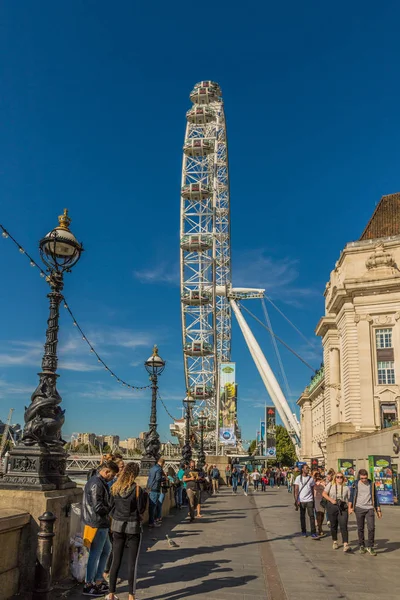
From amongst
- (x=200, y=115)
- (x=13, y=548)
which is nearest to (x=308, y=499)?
(x=13, y=548)

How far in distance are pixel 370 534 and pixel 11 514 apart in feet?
24.1

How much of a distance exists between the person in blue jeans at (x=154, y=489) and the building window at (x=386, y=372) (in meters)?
29.7

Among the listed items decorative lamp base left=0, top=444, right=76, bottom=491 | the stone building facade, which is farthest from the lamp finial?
the stone building facade

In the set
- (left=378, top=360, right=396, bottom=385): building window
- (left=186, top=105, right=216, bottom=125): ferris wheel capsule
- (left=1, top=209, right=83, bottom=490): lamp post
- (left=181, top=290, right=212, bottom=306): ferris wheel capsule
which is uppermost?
(left=186, top=105, right=216, bottom=125): ferris wheel capsule

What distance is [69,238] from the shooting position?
25.5 ft

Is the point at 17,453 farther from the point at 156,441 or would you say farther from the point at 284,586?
the point at 156,441

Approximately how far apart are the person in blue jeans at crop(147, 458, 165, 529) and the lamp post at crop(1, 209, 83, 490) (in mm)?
5145

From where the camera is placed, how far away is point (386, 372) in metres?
39.2

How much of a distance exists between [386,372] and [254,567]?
33.4m

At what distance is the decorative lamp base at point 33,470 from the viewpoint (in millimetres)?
6410

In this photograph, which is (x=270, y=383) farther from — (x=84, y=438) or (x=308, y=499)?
(x=84, y=438)

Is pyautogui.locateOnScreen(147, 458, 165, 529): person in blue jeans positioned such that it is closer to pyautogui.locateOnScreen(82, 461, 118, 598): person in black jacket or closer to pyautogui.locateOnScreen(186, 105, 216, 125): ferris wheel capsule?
pyautogui.locateOnScreen(82, 461, 118, 598): person in black jacket

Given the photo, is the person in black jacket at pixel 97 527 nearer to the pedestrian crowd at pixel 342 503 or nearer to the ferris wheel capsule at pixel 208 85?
the pedestrian crowd at pixel 342 503

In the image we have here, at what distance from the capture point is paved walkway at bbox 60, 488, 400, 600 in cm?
676
